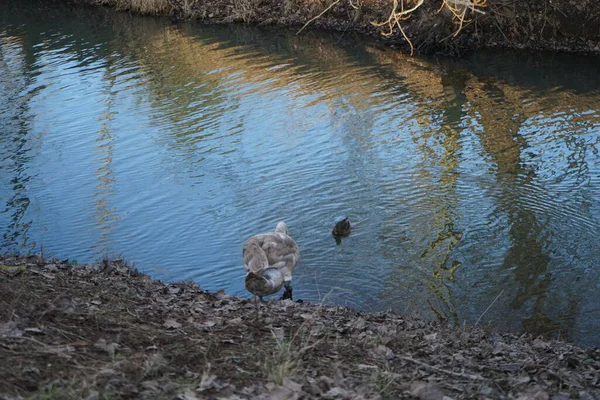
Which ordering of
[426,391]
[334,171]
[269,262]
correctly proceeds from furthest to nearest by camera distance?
[334,171]
[269,262]
[426,391]

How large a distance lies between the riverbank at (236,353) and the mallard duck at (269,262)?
417mm

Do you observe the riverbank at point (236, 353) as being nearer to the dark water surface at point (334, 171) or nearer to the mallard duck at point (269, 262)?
the mallard duck at point (269, 262)

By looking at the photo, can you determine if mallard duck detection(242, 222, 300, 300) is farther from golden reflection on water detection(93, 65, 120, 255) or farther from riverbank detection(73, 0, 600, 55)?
riverbank detection(73, 0, 600, 55)

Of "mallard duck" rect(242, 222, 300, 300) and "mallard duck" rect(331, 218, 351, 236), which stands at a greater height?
"mallard duck" rect(242, 222, 300, 300)

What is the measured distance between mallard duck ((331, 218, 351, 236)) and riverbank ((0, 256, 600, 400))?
3782 mm

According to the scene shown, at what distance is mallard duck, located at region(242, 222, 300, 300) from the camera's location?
30.1 ft

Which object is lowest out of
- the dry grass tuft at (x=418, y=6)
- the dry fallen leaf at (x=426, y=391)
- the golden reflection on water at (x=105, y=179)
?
the golden reflection on water at (x=105, y=179)

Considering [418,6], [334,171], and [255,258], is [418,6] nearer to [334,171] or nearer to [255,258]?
[334,171]

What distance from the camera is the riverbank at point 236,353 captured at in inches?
217

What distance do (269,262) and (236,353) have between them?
3.52m

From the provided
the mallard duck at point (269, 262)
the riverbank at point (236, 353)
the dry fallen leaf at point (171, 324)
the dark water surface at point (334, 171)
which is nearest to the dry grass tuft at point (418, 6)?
the dark water surface at point (334, 171)

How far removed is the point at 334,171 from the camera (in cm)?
1589

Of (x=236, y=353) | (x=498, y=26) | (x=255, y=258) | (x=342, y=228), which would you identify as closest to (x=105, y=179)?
(x=342, y=228)

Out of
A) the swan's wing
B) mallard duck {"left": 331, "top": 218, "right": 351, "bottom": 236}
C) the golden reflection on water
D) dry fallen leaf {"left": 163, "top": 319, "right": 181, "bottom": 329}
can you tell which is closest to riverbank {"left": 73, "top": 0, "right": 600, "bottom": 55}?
the golden reflection on water
